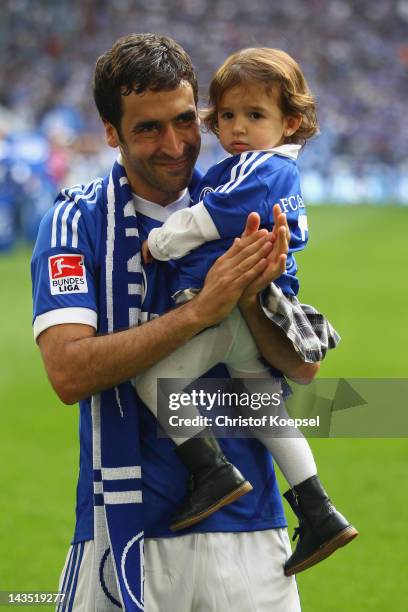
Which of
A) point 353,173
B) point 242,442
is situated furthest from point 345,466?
point 353,173

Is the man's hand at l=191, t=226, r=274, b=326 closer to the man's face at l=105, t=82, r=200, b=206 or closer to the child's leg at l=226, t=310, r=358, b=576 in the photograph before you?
the child's leg at l=226, t=310, r=358, b=576

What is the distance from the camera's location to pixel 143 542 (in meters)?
3.00

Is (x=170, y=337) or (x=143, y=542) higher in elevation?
(x=170, y=337)

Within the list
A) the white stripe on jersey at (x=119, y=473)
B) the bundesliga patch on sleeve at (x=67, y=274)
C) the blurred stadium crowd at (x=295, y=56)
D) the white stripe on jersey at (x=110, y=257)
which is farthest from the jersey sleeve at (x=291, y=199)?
the blurred stadium crowd at (x=295, y=56)

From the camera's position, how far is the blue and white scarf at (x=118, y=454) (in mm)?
2951

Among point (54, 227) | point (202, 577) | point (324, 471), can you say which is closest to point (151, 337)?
point (54, 227)

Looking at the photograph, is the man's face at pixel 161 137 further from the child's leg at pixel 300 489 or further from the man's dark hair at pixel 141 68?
the child's leg at pixel 300 489

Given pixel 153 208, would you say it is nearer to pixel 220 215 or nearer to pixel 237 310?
pixel 220 215

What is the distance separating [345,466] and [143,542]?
480 cm

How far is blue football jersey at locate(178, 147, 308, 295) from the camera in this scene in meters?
3.04

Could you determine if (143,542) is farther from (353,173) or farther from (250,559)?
(353,173)

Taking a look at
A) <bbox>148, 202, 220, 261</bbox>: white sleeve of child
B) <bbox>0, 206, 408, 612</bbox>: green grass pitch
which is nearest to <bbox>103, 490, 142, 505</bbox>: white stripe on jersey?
<bbox>148, 202, 220, 261</bbox>: white sleeve of child

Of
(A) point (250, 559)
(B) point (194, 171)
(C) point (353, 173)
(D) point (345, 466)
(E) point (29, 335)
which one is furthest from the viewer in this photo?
(C) point (353, 173)

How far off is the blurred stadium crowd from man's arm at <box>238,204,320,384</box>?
28.0 m
